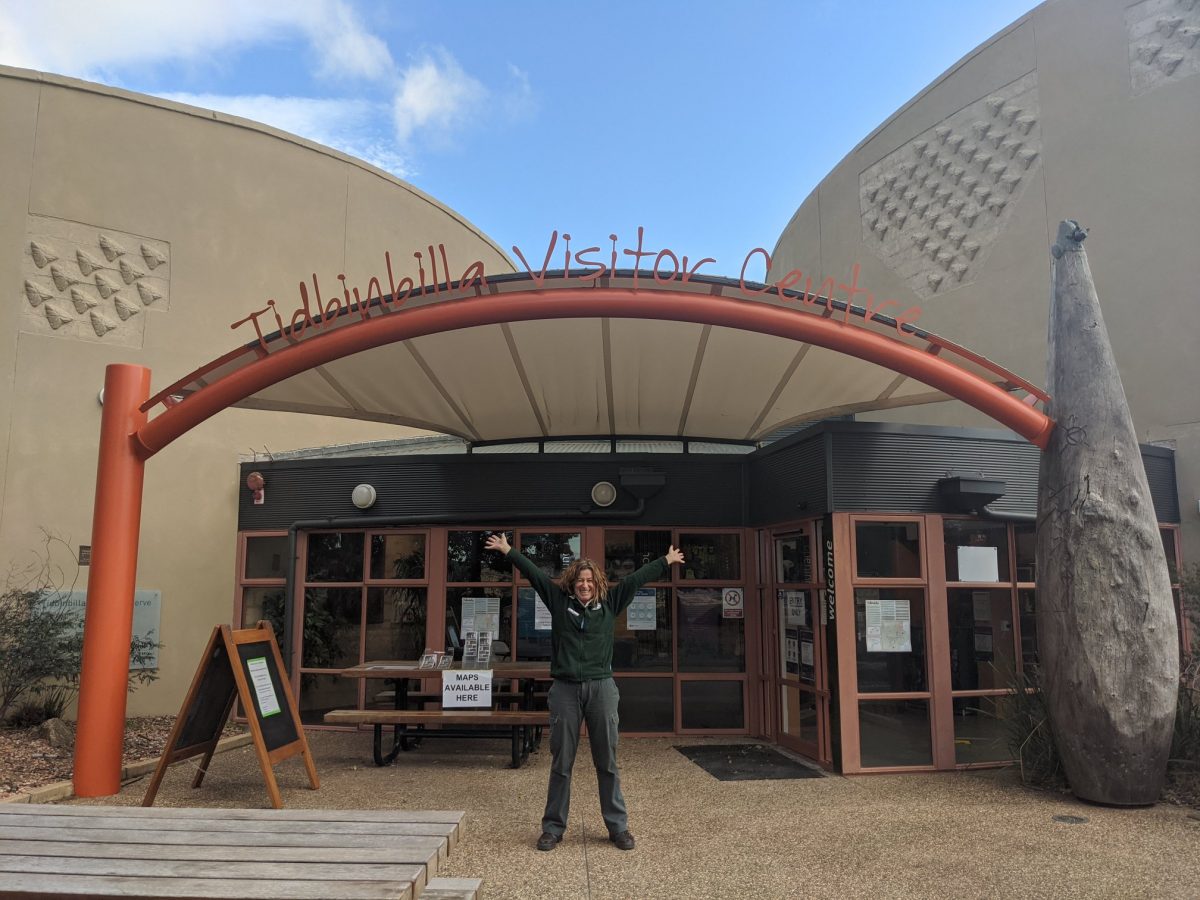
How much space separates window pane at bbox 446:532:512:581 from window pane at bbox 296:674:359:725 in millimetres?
1696

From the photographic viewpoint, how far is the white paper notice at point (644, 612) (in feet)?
31.1

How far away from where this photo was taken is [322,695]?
9.84 metres

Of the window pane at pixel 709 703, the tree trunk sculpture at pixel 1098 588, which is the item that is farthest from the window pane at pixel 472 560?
the tree trunk sculpture at pixel 1098 588

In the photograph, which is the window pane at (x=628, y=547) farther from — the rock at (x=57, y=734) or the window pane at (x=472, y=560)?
the rock at (x=57, y=734)

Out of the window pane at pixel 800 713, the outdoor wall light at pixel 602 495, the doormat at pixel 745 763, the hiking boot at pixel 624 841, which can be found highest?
the outdoor wall light at pixel 602 495

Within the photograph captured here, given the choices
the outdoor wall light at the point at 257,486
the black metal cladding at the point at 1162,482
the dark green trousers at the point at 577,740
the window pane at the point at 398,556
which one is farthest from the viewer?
the outdoor wall light at the point at 257,486

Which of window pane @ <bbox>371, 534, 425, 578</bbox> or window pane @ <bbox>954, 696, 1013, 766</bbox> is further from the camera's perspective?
window pane @ <bbox>371, 534, 425, 578</bbox>

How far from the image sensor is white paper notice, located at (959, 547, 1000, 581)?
7.94m

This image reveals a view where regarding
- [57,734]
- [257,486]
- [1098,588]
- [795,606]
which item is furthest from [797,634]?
[57,734]

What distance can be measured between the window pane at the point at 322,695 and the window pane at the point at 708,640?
3.71 metres

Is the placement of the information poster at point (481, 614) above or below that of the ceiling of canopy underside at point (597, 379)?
below

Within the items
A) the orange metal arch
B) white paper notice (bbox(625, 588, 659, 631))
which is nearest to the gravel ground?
the orange metal arch

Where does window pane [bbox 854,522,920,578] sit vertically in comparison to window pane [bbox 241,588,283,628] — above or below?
above

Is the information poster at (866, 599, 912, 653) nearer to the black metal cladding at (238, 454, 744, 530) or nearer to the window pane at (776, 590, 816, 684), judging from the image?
the window pane at (776, 590, 816, 684)
